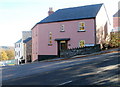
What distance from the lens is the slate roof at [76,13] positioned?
106ft

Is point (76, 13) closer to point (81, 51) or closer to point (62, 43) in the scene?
point (62, 43)

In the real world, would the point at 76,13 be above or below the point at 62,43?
above

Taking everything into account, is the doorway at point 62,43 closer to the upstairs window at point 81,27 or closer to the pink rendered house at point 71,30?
the pink rendered house at point 71,30

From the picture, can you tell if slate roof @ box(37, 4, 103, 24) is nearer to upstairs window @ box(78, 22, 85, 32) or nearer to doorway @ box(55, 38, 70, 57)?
upstairs window @ box(78, 22, 85, 32)

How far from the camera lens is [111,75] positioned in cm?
1109

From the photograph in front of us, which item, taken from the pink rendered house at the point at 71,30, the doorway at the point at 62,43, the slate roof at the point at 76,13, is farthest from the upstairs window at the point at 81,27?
the doorway at the point at 62,43

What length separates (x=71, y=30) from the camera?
A: 32.4 metres

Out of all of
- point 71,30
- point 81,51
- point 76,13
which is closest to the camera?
point 81,51

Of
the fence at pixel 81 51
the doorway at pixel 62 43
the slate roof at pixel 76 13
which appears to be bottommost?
the fence at pixel 81 51

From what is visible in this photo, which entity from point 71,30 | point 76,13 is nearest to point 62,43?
point 71,30

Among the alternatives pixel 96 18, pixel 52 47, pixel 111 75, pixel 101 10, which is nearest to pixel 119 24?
pixel 101 10

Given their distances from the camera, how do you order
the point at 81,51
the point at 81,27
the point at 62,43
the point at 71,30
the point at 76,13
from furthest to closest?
the point at 76,13 < the point at 62,43 < the point at 71,30 < the point at 81,27 < the point at 81,51

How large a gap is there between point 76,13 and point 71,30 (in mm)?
4460

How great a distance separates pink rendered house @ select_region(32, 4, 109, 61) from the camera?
30.7m
